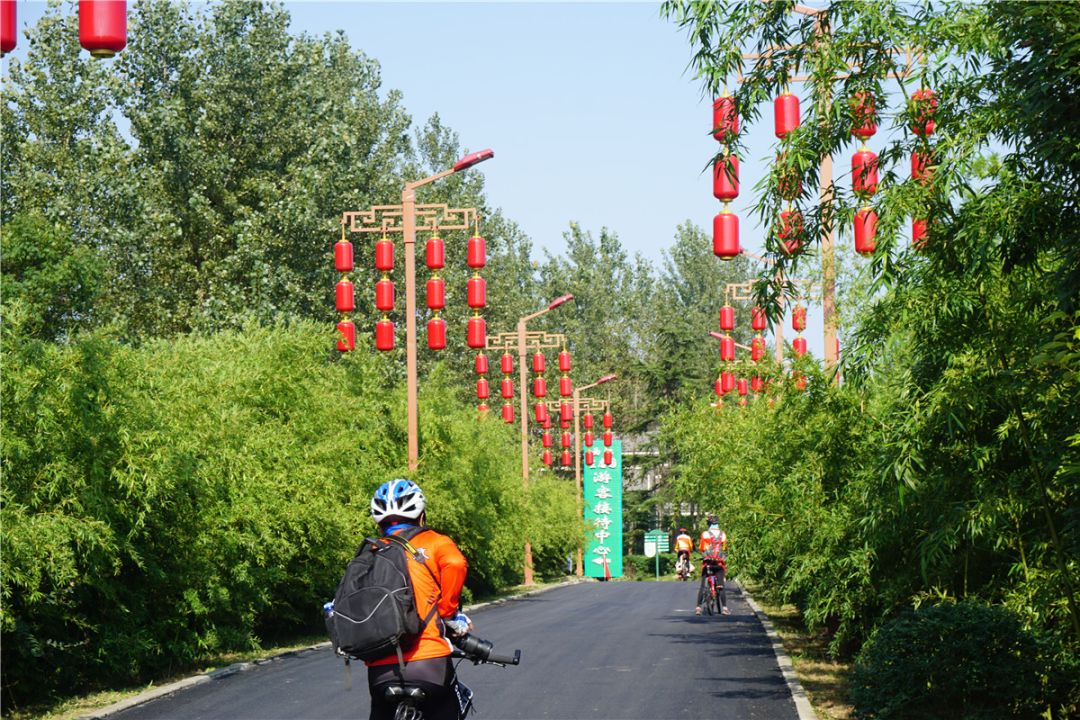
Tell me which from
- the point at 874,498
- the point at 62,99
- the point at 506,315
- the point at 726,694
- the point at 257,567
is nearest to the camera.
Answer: the point at 874,498

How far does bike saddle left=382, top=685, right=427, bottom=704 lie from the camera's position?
6.57 meters

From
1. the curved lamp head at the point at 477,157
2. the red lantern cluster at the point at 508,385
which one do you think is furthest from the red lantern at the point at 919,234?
the red lantern cluster at the point at 508,385

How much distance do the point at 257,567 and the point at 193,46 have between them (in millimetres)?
23960

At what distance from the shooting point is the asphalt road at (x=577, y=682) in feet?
42.3

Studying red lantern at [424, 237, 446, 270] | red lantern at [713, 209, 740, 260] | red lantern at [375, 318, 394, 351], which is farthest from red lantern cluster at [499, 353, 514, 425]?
red lantern at [713, 209, 740, 260]

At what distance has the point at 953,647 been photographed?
10273mm

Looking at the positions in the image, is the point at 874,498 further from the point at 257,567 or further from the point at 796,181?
the point at 257,567

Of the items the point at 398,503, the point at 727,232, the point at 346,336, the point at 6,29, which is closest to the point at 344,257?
the point at 346,336

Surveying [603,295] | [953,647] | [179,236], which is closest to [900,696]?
[953,647]

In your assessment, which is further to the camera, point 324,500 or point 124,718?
point 324,500

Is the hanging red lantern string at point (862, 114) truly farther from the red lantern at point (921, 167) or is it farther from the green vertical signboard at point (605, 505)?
the green vertical signboard at point (605, 505)

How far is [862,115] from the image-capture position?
34.6ft

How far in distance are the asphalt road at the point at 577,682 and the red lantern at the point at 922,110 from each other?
16.8 feet

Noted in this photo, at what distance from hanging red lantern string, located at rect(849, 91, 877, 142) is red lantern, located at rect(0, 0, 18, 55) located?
19.3 ft
